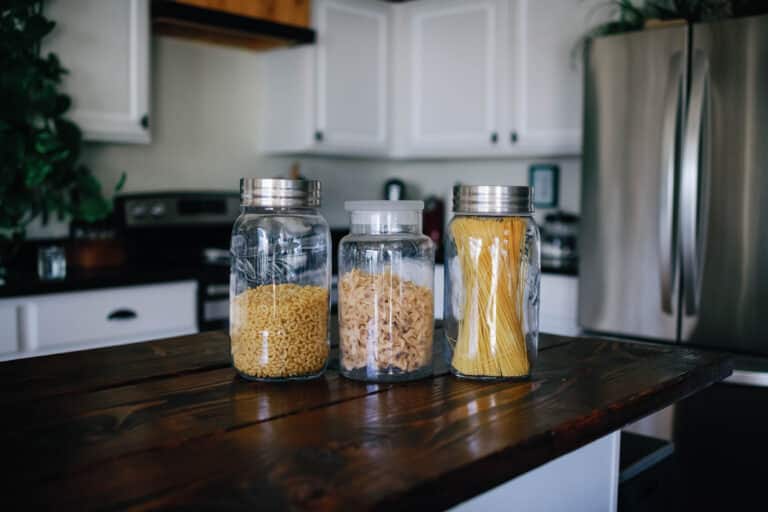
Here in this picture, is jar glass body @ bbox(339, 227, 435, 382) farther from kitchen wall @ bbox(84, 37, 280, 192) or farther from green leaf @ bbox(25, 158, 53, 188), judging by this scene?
kitchen wall @ bbox(84, 37, 280, 192)

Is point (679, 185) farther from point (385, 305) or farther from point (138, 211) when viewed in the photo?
point (138, 211)

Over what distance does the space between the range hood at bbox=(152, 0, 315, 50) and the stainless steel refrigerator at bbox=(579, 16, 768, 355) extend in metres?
1.35

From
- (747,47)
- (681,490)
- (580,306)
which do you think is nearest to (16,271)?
(580,306)

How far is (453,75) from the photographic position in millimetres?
3918

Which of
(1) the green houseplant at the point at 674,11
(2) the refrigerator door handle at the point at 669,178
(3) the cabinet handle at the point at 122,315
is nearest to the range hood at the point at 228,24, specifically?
(3) the cabinet handle at the point at 122,315

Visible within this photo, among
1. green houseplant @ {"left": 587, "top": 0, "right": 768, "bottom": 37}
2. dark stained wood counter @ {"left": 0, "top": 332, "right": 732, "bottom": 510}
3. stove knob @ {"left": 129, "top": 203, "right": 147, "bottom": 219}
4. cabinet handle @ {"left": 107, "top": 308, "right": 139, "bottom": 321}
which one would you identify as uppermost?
green houseplant @ {"left": 587, "top": 0, "right": 768, "bottom": 37}

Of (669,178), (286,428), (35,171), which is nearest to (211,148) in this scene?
(35,171)

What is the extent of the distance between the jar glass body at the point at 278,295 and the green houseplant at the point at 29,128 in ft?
6.35

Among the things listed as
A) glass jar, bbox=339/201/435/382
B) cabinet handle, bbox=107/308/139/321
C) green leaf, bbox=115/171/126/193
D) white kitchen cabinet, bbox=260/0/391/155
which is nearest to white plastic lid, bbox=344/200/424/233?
glass jar, bbox=339/201/435/382

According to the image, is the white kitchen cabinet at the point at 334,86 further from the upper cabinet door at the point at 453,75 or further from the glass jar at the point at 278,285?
the glass jar at the point at 278,285

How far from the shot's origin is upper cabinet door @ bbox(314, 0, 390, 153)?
12.5 ft

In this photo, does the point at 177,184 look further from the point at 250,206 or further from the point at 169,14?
the point at 250,206

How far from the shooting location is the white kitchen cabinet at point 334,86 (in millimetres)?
3777

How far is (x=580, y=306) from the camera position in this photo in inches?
119
